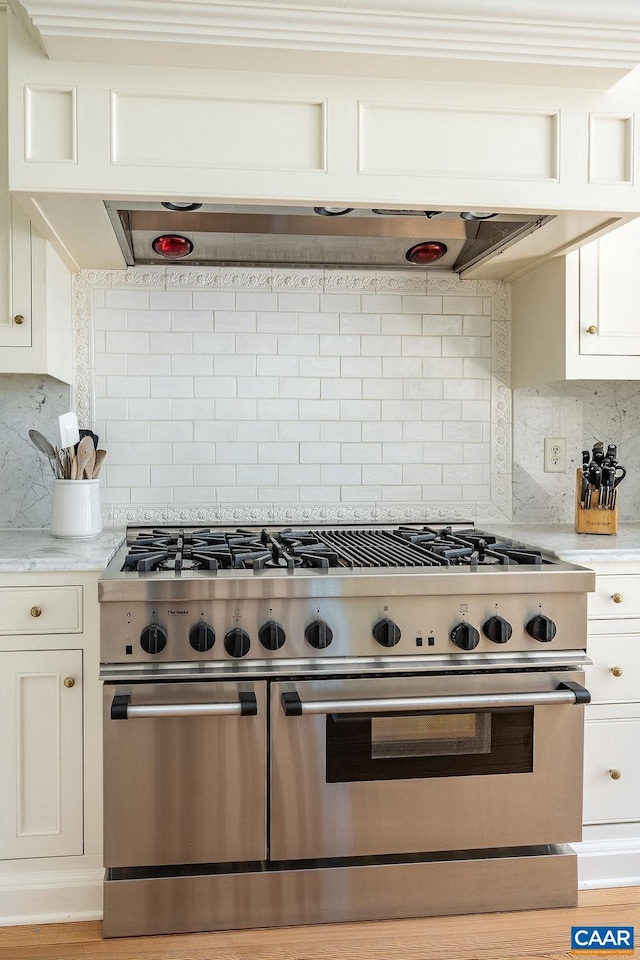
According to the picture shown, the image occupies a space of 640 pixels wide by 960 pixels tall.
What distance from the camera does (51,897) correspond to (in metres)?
1.93

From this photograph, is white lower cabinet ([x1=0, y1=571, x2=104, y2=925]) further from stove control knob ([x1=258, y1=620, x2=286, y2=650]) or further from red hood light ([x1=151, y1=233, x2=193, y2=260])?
red hood light ([x1=151, y1=233, x2=193, y2=260])

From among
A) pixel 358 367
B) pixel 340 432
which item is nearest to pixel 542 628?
pixel 340 432

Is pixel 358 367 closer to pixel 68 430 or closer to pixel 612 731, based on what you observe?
pixel 68 430

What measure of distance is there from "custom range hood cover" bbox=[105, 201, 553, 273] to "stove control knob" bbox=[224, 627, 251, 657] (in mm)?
1190

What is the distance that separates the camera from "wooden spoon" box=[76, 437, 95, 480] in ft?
7.55

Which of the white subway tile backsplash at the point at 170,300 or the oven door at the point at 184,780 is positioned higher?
the white subway tile backsplash at the point at 170,300

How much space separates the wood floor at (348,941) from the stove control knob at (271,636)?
742mm

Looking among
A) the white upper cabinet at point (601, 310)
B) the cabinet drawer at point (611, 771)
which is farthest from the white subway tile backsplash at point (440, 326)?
the cabinet drawer at point (611, 771)

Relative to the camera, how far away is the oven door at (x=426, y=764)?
186cm

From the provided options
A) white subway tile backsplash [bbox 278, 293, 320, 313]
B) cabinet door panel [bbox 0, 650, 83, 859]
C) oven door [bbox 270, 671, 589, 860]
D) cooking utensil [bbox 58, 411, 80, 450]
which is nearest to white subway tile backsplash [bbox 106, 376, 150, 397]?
cooking utensil [bbox 58, 411, 80, 450]

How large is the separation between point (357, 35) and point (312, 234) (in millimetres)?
627

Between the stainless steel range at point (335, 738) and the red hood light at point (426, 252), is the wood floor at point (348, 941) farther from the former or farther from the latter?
the red hood light at point (426, 252)

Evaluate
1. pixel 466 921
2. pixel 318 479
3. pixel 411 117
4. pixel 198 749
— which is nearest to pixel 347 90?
pixel 411 117

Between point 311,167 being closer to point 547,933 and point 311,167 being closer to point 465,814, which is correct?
point 465,814
